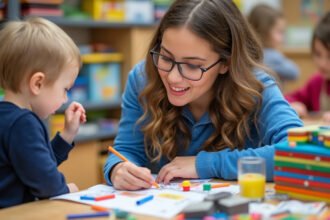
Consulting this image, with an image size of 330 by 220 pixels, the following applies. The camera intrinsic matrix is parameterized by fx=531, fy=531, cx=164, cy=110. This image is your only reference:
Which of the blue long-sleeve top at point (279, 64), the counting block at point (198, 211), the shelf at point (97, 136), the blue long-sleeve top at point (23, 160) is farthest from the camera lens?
the blue long-sleeve top at point (279, 64)

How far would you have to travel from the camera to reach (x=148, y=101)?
173 centimetres

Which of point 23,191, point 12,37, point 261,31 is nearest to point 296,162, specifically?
point 23,191

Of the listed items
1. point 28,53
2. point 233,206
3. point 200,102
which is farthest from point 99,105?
point 233,206

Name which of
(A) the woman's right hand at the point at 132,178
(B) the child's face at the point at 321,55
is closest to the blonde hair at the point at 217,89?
(A) the woman's right hand at the point at 132,178

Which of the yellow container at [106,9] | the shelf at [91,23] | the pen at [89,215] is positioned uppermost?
the yellow container at [106,9]

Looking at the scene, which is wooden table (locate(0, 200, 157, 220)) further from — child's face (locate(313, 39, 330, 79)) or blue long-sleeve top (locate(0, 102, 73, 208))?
child's face (locate(313, 39, 330, 79))

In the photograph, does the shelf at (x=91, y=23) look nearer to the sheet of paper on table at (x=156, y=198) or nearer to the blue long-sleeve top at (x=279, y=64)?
the blue long-sleeve top at (x=279, y=64)

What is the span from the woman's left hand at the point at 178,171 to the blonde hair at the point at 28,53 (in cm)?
40

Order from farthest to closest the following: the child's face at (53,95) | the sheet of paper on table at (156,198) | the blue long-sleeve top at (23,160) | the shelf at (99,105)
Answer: the shelf at (99,105)
the child's face at (53,95)
the blue long-sleeve top at (23,160)
the sheet of paper on table at (156,198)

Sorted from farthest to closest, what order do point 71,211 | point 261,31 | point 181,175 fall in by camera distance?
point 261,31, point 181,175, point 71,211

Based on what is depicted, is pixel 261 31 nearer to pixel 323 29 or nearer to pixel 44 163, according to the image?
pixel 323 29

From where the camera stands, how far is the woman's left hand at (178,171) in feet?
4.88

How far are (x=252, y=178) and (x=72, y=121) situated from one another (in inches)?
25.2

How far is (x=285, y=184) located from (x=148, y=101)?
595 millimetres
